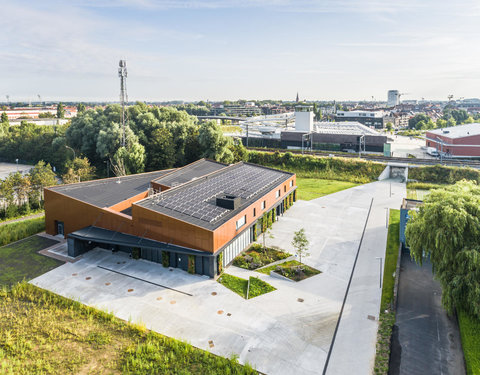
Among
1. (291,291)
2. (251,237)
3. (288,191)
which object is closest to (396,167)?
(288,191)

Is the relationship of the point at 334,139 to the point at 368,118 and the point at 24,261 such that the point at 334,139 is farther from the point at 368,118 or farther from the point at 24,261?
the point at 368,118

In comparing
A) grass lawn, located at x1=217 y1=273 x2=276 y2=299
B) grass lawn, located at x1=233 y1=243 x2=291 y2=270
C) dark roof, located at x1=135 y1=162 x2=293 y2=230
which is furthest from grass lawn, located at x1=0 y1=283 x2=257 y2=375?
dark roof, located at x1=135 y1=162 x2=293 y2=230

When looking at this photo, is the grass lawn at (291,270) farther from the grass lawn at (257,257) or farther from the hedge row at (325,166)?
the hedge row at (325,166)

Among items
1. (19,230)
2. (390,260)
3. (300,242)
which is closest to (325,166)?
(390,260)

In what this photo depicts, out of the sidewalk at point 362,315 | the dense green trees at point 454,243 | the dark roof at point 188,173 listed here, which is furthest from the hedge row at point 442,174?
the dense green trees at point 454,243

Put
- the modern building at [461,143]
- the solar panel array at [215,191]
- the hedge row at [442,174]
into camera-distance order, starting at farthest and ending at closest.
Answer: the modern building at [461,143] < the hedge row at [442,174] < the solar panel array at [215,191]

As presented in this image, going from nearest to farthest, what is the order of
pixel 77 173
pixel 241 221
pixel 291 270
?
pixel 291 270 < pixel 241 221 < pixel 77 173

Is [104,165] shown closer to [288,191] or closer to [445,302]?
[288,191]

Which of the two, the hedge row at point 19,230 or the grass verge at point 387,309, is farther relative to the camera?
the hedge row at point 19,230
